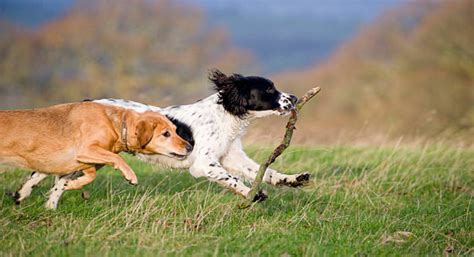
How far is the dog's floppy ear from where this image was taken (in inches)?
274

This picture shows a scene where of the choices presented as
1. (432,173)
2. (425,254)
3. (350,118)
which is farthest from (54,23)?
(425,254)

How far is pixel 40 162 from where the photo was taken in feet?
Result: 22.2

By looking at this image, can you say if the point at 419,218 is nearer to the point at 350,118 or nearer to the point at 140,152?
the point at 140,152

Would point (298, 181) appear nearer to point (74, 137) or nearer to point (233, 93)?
point (233, 93)

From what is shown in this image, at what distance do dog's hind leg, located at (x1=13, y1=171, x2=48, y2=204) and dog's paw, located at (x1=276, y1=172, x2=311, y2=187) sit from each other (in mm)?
2609

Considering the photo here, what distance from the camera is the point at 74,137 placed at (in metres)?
6.79

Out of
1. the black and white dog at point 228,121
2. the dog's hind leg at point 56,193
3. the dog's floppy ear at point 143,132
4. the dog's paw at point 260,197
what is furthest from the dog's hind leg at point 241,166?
the dog's hind leg at point 56,193

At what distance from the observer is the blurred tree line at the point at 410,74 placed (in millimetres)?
26438

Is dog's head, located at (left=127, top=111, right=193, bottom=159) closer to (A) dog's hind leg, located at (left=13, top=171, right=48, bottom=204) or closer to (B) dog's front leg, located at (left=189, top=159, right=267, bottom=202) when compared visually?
(B) dog's front leg, located at (left=189, top=159, right=267, bottom=202)

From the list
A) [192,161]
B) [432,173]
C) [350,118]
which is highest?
[192,161]

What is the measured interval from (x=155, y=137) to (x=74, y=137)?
82 centimetres

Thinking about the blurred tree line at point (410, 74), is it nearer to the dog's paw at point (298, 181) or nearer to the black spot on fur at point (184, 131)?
the dog's paw at point (298, 181)

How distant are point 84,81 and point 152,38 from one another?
23.7 feet

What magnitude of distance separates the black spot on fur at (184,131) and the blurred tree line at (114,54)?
17.4m
